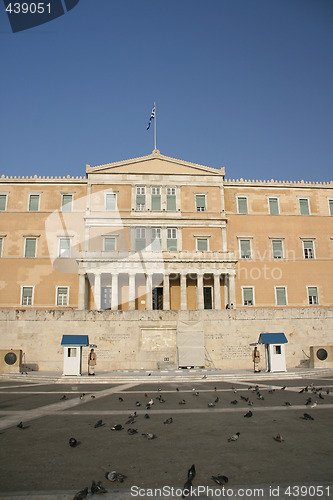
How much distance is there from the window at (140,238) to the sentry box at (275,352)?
1800 cm

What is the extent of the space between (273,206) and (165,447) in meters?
38.8

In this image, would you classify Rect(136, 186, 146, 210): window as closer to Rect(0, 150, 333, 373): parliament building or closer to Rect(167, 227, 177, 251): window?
Rect(0, 150, 333, 373): parliament building

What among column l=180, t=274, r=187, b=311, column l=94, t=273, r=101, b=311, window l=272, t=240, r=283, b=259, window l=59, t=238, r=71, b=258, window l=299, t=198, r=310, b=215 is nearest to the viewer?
column l=94, t=273, r=101, b=311

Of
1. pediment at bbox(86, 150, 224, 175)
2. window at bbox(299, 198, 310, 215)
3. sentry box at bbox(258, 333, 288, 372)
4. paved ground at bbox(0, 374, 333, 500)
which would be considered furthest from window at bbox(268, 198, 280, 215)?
paved ground at bbox(0, 374, 333, 500)

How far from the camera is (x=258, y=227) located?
43.4 meters

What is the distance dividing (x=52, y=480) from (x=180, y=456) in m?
2.48

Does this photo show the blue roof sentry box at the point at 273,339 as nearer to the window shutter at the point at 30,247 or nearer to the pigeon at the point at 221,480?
the pigeon at the point at 221,480

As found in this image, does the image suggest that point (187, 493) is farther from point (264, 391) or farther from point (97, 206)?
point (97, 206)

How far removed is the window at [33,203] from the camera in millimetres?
42156

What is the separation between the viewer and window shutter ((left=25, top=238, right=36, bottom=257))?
4072cm

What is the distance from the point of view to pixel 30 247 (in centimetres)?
4091

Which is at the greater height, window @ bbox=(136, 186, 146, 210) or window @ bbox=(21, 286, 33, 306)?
window @ bbox=(136, 186, 146, 210)

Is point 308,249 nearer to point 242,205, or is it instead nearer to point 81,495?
point 242,205

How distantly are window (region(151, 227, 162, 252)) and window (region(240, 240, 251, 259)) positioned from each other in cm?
868
